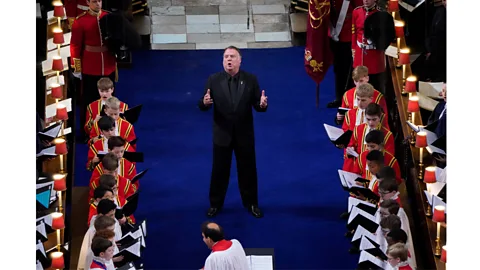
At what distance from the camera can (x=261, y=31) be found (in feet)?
52.4

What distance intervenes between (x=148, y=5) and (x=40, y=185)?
14.1 feet

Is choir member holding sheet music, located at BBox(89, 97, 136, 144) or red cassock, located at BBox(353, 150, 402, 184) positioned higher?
choir member holding sheet music, located at BBox(89, 97, 136, 144)

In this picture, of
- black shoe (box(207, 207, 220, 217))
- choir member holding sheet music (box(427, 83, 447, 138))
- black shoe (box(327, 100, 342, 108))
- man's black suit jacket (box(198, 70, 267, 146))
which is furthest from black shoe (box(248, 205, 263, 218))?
black shoe (box(327, 100, 342, 108))

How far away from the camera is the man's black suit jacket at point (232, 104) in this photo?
42.0 feet

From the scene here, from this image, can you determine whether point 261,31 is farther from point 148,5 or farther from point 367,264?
point 367,264

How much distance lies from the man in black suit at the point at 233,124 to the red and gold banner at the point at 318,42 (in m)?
1.85

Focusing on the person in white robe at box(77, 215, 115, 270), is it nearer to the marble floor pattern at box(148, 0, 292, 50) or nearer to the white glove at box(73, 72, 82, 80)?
the white glove at box(73, 72, 82, 80)

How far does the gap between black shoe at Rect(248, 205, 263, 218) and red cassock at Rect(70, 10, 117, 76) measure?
1950 millimetres

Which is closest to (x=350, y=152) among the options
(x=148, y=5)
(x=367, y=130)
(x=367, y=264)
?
(x=367, y=130)

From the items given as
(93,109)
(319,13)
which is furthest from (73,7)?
(319,13)

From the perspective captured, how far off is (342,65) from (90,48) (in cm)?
245

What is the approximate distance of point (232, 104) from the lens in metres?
12.8

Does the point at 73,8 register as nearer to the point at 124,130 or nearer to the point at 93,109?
the point at 93,109

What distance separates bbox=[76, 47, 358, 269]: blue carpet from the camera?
12.8 metres
